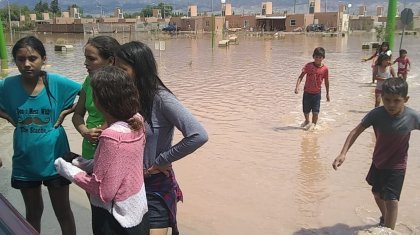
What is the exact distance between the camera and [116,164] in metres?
2.24

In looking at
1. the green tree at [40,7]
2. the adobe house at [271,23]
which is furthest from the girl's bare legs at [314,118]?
the green tree at [40,7]

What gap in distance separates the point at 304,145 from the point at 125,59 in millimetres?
5678

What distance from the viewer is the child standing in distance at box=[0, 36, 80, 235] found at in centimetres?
320

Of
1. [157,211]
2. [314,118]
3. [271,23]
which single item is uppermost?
[271,23]

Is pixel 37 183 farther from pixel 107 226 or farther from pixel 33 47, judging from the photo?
pixel 107 226

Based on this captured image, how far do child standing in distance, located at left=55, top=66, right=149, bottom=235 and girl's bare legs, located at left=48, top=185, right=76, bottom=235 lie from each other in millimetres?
1030

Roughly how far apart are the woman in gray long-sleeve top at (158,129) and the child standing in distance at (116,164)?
213mm

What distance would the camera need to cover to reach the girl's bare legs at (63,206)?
3.35 metres

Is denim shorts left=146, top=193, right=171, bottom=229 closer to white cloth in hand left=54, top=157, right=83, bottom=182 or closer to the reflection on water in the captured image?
white cloth in hand left=54, top=157, right=83, bottom=182

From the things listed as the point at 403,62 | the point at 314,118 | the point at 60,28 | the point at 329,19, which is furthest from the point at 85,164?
the point at 329,19

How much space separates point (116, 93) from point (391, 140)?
2.51m

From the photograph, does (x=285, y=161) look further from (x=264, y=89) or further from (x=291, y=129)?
(x=264, y=89)

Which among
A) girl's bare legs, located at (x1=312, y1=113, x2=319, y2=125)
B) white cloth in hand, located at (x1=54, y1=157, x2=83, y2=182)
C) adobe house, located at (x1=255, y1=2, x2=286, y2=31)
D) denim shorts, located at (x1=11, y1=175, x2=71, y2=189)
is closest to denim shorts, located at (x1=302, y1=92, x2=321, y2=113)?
girl's bare legs, located at (x1=312, y1=113, x2=319, y2=125)

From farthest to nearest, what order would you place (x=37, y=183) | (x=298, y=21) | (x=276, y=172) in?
(x=298, y=21)
(x=276, y=172)
(x=37, y=183)
